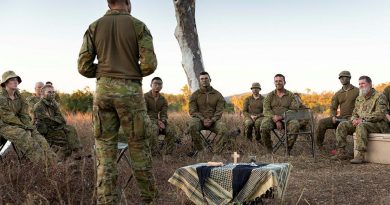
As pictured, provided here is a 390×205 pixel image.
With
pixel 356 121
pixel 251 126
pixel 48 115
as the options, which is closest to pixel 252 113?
pixel 251 126

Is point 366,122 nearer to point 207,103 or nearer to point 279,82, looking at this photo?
point 279,82

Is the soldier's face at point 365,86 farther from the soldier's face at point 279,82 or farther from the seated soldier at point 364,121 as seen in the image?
the soldier's face at point 279,82

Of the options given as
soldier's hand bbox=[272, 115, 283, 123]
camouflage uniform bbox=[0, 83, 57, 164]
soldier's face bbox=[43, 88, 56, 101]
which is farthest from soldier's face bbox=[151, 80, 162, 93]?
camouflage uniform bbox=[0, 83, 57, 164]

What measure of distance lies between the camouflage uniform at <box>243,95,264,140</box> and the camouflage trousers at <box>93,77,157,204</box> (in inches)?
206

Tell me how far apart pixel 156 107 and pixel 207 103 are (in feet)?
3.34

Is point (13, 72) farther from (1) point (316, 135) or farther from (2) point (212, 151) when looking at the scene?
(1) point (316, 135)

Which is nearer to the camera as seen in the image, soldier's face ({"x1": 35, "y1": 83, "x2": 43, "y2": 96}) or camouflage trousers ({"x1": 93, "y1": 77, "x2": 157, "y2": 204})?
camouflage trousers ({"x1": 93, "y1": 77, "x2": 157, "y2": 204})

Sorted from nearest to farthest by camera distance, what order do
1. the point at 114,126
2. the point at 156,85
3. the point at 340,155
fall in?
the point at 114,126 → the point at 340,155 → the point at 156,85

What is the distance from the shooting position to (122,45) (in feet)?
13.3

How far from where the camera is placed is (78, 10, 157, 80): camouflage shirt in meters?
4.05

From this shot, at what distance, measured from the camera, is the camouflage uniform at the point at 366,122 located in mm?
7629

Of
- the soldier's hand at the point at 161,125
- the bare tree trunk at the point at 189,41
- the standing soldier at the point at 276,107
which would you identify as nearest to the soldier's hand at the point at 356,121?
the standing soldier at the point at 276,107

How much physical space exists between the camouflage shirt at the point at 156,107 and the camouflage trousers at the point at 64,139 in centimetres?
159

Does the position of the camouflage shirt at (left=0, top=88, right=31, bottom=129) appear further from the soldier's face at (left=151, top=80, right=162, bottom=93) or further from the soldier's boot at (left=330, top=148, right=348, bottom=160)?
the soldier's boot at (left=330, top=148, right=348, bottom=160)
